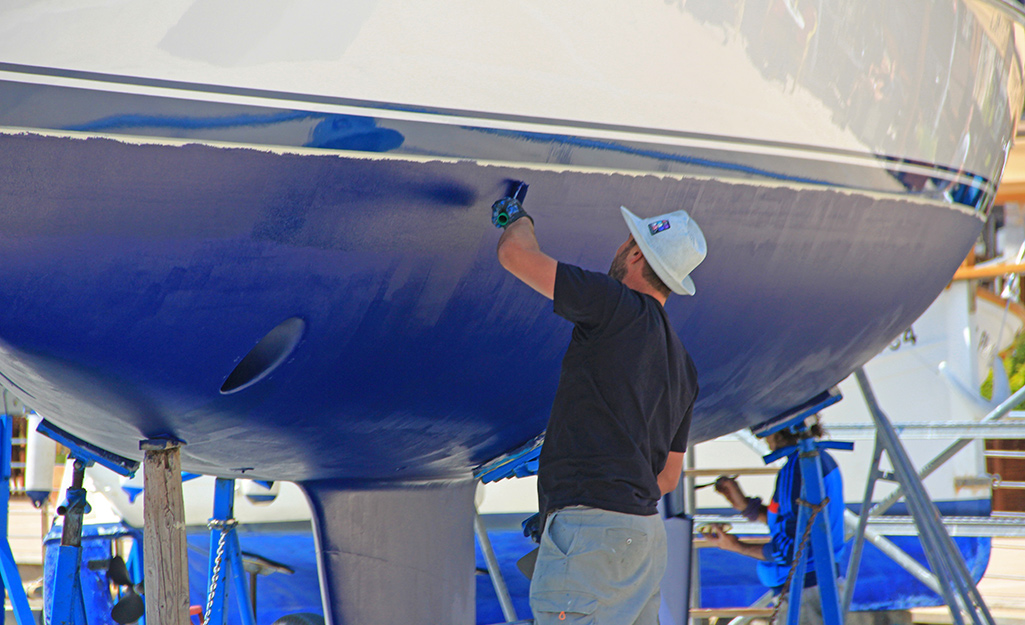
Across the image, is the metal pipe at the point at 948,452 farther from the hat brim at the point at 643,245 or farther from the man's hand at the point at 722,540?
the hat brim at the point at 643,245

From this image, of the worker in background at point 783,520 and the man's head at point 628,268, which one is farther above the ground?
the man's head at point 628,268

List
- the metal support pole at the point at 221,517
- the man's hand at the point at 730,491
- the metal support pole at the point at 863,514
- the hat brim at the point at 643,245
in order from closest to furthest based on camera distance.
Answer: the hat brim at the point at 643,245 < the metal support pole at the point at 863,514 < the metal support pole at the point at 221,517 < the man's hand at the point at 730,491

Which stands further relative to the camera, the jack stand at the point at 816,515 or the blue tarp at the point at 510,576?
the blue tarp at the point at 510,576

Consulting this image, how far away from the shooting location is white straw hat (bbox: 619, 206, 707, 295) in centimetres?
171

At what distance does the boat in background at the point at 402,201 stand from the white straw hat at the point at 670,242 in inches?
3.0

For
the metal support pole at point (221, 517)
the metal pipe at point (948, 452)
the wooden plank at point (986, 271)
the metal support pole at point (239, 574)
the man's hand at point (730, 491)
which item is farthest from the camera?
the wooden plank at point (986, 271)

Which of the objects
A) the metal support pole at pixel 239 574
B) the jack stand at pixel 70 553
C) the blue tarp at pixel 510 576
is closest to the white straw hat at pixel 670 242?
the jack stand at pixel 70 553

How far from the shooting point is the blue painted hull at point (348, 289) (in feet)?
4.88

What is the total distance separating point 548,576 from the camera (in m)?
1.70

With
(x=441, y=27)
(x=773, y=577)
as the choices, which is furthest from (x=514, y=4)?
(x=773, y=577)

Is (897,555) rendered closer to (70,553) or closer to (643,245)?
(70,553)

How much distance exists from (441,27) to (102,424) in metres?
0.96

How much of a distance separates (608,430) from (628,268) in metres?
0.28

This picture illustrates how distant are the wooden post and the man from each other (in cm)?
63
